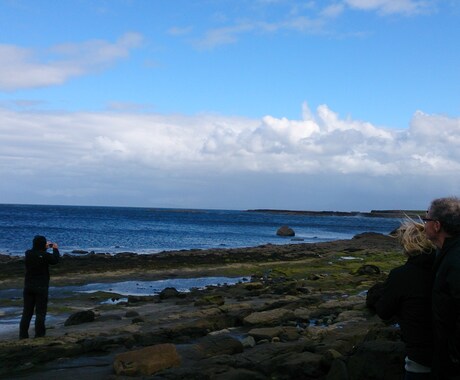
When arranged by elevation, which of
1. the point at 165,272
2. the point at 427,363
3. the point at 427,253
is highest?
the point at 427,253

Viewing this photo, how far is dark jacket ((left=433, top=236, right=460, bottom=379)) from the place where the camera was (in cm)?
408

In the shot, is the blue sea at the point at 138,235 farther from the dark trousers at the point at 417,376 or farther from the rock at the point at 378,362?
the dark trousers at the point at 417,376

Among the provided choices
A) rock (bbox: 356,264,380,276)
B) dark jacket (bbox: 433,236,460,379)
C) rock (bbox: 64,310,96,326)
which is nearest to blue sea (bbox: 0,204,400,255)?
rock (bbox: 356,264,380,276)

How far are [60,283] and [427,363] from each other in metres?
21.5

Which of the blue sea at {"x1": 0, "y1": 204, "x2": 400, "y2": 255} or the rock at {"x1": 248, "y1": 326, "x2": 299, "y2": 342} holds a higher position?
the rock at {"x1": 248, "y1": 326, "x2": 299, "y2": 342}

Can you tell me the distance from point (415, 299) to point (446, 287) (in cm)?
48

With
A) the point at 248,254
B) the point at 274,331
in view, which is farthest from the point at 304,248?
the point at 274,331

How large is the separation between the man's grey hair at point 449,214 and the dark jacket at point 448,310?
0.34ft

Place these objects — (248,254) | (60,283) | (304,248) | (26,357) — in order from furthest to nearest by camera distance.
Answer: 1. (304,248)
2. (248,254)
3. (60,283)
4. (26,357)

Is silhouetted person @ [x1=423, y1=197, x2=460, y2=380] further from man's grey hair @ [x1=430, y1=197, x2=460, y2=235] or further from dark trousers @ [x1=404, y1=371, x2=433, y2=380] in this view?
dark trousers @ [x1=404, y1=371, x2=433, y2=380]

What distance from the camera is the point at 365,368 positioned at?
6660 mm

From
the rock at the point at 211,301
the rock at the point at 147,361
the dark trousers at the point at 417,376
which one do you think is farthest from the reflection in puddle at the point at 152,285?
the dark trousers at the point at 417,376

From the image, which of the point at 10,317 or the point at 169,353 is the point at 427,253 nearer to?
the point at 169,353

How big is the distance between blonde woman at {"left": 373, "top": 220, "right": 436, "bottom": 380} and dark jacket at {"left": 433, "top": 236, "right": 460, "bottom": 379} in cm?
29
